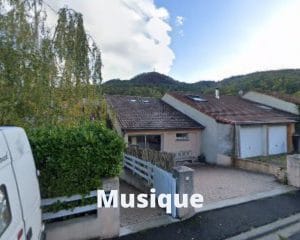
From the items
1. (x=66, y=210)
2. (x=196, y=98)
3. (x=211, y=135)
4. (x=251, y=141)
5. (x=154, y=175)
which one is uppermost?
(x=196, y=98)

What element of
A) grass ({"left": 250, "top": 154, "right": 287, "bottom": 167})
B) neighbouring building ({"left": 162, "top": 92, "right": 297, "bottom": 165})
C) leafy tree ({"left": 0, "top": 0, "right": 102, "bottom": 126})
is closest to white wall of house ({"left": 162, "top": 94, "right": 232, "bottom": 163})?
neighbouring building ({"left": 162, "top": 92, "right": 297, "bottom": 165})

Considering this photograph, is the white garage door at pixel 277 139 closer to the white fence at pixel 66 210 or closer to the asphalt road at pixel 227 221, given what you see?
the asphalt road at pixel 227 221

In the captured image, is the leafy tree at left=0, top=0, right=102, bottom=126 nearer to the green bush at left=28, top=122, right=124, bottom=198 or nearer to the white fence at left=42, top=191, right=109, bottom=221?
the green bush at left=28, top=122, right=124, bottom=198

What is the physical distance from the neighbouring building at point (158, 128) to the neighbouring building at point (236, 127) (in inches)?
29.7

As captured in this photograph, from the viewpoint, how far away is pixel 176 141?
60.8 feet

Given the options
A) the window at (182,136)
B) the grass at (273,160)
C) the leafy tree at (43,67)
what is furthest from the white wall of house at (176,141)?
the leafy tree at (43,67)

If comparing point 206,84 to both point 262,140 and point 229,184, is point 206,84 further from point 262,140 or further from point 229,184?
point 229,184

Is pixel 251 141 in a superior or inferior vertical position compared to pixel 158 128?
inferior

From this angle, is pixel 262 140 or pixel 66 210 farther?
pixel 262 140

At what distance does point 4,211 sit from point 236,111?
781 inches

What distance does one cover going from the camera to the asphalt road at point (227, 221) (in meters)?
6.52

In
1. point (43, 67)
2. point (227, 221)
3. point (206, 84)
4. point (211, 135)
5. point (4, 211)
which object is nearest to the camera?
point (4, 211)

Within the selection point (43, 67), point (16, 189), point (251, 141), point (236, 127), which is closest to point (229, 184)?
point (236, 127)

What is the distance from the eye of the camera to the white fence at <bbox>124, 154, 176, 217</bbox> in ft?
25.7
